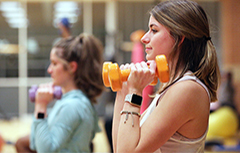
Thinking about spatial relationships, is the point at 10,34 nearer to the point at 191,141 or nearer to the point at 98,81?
the point at 98,81

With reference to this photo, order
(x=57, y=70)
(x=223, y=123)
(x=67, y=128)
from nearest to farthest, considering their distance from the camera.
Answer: (x=67, y=128) < (x=57, y=70) < (x=223, y=123)

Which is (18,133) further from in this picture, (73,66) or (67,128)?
(67,128)

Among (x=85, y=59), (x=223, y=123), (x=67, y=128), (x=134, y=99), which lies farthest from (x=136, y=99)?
(x=223, y=123)

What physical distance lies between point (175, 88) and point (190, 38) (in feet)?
0.74

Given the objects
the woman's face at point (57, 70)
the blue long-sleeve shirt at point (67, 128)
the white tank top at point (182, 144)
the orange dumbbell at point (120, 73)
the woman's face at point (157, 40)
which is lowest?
the blue long-sleeve shirt at point (67, 128)

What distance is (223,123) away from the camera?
15.2ft

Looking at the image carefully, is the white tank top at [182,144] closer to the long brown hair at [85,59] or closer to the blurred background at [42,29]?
the long brown hair at [85,59]

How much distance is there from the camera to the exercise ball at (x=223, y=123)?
15.0 feet

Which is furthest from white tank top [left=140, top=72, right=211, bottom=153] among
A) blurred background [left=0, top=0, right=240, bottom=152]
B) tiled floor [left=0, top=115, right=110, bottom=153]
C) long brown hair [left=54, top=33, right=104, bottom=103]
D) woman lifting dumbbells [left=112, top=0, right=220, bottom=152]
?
blurred background [left=0, top=0, right=240, bottom=152]

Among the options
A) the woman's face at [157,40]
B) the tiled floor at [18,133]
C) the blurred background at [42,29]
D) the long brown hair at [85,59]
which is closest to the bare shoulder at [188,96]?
the woman's face at [157,40]

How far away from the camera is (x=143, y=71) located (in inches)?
42.2

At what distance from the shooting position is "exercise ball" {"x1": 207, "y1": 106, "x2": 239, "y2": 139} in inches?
180

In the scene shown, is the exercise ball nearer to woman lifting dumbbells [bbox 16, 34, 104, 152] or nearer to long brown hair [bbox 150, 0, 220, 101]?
woman lifting dumbbells [bbox 16, 34, 104, 152]

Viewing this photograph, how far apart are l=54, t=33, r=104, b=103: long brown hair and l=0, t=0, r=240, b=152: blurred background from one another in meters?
5.12
